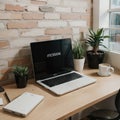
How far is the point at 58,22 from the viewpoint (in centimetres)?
169

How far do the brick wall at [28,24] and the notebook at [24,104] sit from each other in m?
0.36

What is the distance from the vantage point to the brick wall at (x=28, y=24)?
4.67 feet

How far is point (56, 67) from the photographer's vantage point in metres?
1.63

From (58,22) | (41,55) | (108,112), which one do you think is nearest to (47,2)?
(58,22)

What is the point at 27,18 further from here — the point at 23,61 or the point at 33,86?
the point at 33,86

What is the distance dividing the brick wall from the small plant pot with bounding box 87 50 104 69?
0.89 feet

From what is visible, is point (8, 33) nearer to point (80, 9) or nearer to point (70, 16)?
point (70, 16)

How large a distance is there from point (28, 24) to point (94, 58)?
0.72m

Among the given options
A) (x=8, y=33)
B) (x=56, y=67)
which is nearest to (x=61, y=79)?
(x=56, y=67)

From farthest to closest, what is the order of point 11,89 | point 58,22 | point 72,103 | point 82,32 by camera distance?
1. point 82,32
2. point 58,22
3. point 11,89
4. point 72,103

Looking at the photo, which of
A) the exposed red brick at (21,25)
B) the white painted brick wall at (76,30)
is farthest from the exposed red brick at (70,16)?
the exposed red brick at (21,25)

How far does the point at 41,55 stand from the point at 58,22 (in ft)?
1.22

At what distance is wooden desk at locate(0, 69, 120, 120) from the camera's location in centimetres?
106

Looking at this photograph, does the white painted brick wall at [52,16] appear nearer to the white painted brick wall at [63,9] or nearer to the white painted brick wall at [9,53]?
the white painted brick wall at [63,9]
